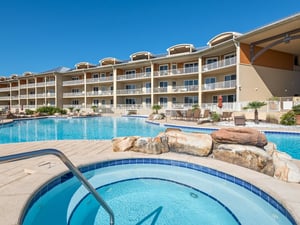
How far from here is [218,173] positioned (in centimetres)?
446

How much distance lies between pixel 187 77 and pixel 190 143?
21052 mm

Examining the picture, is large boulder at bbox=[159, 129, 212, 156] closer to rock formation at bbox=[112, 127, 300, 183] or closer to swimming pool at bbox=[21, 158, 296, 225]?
rock formation at bbox=[112, 127, 300, 183]

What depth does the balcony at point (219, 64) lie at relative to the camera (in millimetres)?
19212

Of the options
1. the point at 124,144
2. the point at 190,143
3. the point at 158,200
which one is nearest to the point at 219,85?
the point at 190,143

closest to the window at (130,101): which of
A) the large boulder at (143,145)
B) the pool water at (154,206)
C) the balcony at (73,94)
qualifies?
the balcony at (73,94)

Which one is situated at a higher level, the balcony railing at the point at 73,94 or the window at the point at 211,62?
the window at the point at 211,62

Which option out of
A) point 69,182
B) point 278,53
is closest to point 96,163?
point 69,182

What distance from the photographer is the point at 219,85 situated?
69.1 ft

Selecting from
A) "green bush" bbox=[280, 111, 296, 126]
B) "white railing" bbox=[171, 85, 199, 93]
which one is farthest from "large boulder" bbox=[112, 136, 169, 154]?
"white railing" bbox=[171, 85, 199, 93]

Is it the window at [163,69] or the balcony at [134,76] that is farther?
the balcony at [134,76]

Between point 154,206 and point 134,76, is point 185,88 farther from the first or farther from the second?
point 154,206

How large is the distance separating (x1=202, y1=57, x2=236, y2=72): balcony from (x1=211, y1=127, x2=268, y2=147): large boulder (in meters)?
15.8

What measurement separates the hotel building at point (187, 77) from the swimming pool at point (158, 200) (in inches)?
595

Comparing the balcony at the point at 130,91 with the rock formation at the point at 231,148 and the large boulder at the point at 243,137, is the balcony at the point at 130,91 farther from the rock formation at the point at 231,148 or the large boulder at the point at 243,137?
the large boulder at the point at 243,137
